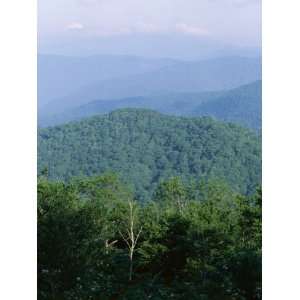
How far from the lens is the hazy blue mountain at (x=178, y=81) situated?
23.2 feet

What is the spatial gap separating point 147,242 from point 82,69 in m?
4.24

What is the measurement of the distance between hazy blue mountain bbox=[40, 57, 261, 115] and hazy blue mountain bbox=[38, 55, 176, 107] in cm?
13

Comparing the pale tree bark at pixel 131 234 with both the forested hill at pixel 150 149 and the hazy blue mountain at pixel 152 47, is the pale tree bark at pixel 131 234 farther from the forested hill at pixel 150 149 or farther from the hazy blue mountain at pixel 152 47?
the hazy blue mountain at pixel 152 47

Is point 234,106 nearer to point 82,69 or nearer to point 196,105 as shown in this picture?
point 196,105

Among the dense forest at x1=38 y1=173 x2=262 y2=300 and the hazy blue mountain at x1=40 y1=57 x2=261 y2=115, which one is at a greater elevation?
the hazy blue mountain at x1=40 y1=57 x2=261 y2=115

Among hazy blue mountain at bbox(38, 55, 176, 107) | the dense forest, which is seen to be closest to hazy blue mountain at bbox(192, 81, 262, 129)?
hazy blue mountain at bbox(38, 55, 176, 107)

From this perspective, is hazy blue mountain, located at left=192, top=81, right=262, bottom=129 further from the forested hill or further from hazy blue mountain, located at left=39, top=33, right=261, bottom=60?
hazy blue mountain, located at left=39, top=33, right=261, bottom=60

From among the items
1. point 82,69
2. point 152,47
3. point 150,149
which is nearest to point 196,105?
point 152,47

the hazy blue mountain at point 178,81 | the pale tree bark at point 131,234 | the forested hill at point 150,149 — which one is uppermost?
the hazy blue mountain at point 178,81

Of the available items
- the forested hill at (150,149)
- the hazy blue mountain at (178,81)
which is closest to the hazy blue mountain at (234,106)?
the hazy blue mountain at (178,81)

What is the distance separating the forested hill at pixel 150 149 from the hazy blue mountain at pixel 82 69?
0.63 m

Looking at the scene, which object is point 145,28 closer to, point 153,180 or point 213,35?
point 213,35

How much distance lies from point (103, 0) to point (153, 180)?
85.0 inches

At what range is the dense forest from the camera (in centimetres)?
234
